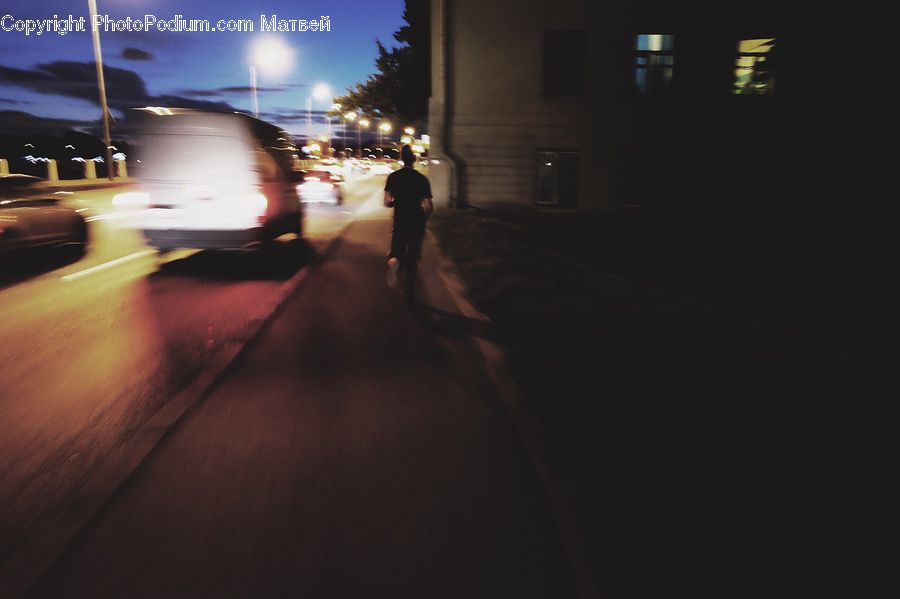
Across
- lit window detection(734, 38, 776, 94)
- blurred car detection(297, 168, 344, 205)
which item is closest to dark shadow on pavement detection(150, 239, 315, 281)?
blurred car detection(297, 168, 344, 205)

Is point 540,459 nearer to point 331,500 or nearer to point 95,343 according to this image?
point 331,500

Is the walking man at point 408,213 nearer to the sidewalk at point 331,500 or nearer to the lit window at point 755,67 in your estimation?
the sidewalk at point 331,500

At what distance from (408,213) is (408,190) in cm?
29

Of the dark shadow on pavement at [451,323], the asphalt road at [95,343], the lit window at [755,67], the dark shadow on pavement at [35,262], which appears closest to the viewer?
the asphalt road at [95,343]

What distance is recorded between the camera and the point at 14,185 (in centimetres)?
1049

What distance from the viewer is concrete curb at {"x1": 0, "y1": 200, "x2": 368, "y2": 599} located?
8.76ft

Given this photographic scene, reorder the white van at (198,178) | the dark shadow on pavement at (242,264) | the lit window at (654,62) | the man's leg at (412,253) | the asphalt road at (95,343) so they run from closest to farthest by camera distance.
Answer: the asphalt road at (95,343)
the man's leg at (412,253)
the white van at (198,178)
the dark shadow on pavement at (242,264)
the lit window at (654,62)

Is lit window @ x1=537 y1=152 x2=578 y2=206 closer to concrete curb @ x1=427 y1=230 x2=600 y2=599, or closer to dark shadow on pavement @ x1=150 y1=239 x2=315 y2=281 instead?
dark shadow on pavement @ x1=150 y1=239 x2=315 y2=281

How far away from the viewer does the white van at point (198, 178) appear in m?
9.87

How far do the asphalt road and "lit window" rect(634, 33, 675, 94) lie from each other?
565 inches

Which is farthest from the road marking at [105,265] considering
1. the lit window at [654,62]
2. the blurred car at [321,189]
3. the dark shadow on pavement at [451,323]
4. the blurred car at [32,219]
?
the lit window at [654,62]

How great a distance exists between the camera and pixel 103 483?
3438 millimetres

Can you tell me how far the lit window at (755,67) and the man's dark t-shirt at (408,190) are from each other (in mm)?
17193

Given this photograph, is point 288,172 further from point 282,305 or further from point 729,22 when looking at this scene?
point 729,22
